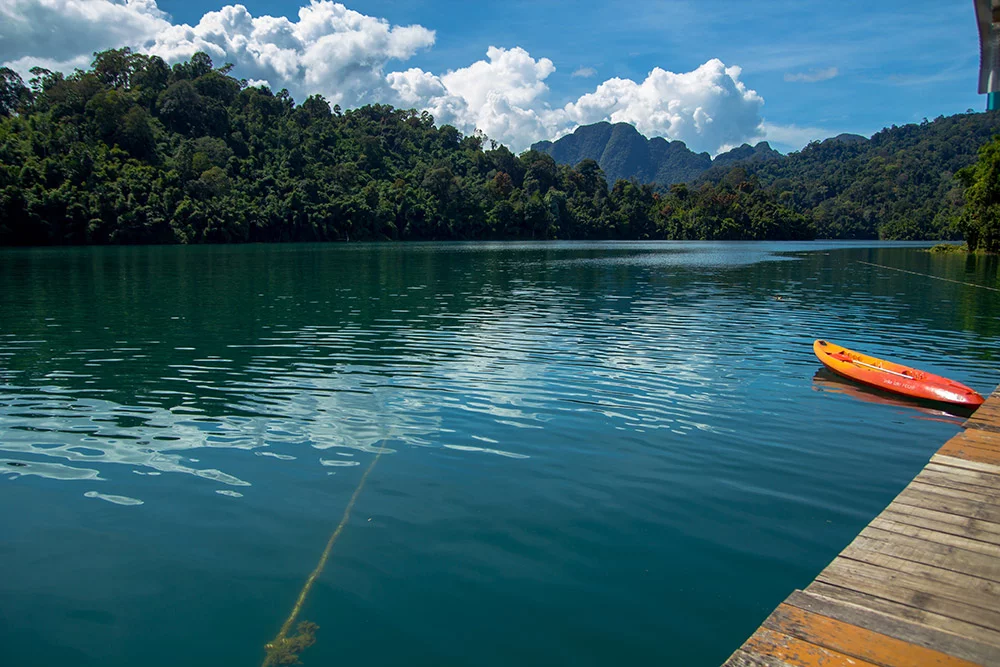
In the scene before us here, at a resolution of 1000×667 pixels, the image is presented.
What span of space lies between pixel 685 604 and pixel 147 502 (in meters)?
5.93

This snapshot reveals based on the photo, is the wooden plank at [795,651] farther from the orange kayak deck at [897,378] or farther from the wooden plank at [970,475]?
the orange kayak deck at [897,378]

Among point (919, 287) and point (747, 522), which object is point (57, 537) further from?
point (919, 287)

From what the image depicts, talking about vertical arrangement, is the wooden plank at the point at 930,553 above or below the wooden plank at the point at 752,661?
below

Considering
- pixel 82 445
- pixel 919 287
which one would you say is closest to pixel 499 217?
pixel 919 287

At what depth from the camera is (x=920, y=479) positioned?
23.6 ft

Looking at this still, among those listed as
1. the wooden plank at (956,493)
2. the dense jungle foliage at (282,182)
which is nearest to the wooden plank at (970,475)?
the wooden plank at (956,493)

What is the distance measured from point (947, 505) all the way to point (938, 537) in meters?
0.92

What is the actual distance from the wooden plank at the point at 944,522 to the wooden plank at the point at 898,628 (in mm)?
1933

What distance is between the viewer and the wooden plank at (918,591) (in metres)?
4.50

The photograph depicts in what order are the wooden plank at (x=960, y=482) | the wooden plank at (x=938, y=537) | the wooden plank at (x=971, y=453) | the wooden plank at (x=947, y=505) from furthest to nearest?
the wooden plank at (x=971, y=453) → the wooden plank at (x=960, y=482) → the wooden plank at (x=947, y=505) → the wooden plank at (x=938, y=537)

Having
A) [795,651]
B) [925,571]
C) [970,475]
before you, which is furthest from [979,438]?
[795,651]

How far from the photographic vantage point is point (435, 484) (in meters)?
8.44

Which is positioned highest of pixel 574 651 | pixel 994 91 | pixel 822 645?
pixel 994 91

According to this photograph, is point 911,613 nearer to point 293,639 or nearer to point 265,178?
point 293,639
